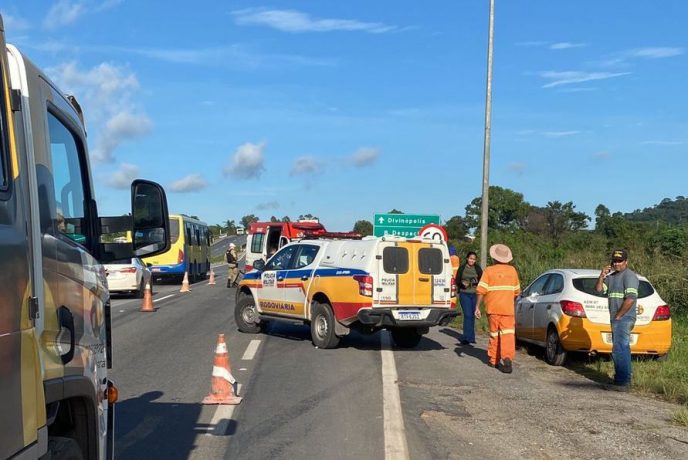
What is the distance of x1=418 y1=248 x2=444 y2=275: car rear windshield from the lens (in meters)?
12.6

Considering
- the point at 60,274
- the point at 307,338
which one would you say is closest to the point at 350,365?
the point at 307,338

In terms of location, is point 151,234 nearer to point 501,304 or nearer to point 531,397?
point 531,397

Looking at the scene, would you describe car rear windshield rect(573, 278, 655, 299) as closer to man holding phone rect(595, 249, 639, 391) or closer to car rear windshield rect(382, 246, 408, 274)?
man holding phone rect(595, 249, 639, 391)

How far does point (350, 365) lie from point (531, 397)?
9.87 ft

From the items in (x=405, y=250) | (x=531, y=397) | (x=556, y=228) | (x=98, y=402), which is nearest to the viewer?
(x=98, y=402)

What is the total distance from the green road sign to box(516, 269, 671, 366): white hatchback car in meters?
11.4

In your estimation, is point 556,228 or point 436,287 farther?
point 556,228

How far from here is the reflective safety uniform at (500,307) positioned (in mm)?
10852

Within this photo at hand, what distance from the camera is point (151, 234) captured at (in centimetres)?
405

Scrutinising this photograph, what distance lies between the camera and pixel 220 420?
7383 millimetres

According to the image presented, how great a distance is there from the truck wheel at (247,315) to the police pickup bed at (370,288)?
1.36 m

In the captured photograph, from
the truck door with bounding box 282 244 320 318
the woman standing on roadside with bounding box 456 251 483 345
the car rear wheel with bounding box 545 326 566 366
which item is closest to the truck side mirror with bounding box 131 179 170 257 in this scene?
the car rear wheel with bounding box 545 326 566 366

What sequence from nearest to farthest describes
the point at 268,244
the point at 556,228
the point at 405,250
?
the point at 405,250, the point at 268,244, the point at 556,228

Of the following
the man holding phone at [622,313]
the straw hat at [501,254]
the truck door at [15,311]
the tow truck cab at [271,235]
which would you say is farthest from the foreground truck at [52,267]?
the tow truck cab at [271,235]
